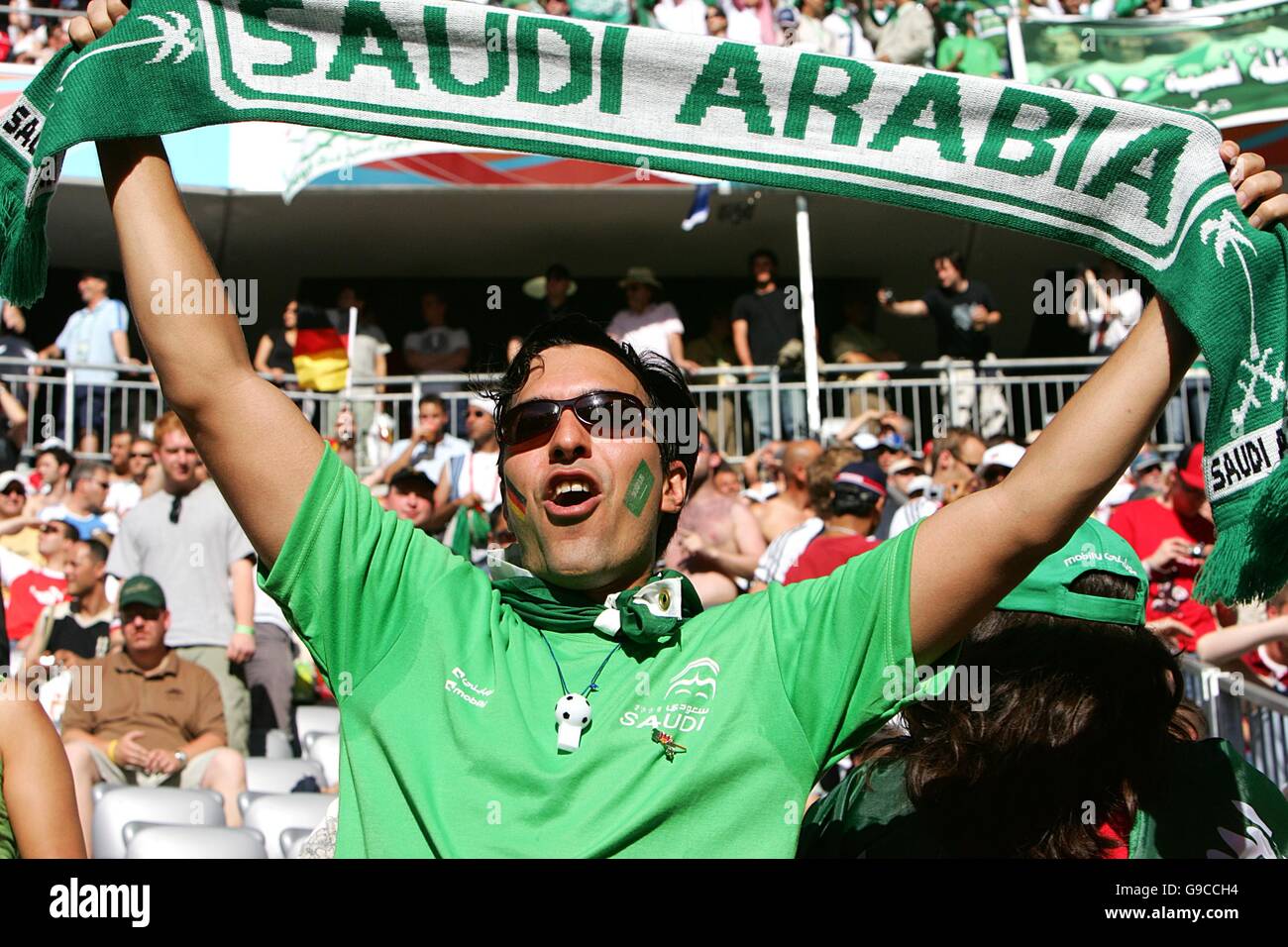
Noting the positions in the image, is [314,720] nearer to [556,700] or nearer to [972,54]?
[556,700]

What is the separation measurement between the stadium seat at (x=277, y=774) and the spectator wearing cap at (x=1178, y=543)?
146 inches

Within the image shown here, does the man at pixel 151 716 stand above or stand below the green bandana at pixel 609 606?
below

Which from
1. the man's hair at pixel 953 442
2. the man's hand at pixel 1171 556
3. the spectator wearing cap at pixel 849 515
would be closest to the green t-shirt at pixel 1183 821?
the spectator wearing cap at pixel 849 515

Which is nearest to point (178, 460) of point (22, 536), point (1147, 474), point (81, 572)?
point (81, 572)

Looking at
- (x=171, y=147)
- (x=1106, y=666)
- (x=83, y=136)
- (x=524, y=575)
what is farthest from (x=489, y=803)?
(x=171, y=147)

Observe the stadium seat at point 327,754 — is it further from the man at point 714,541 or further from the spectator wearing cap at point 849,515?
the spectator wearing cap at point 849,515

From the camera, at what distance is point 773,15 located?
13547 mm

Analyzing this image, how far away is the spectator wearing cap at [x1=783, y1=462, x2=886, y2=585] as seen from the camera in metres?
5.69

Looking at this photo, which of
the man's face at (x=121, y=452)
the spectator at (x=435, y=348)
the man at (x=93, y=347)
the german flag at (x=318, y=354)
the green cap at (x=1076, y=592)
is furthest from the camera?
the spectator at (x=435, y=348)

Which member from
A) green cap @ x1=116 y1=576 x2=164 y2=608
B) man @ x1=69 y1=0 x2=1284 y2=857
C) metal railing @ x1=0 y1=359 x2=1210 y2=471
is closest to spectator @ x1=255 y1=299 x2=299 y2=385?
metal railing @ x1=0 y1=359 x2=1210 y2=471

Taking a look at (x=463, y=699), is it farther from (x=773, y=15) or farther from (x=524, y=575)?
(x=773, y=15)

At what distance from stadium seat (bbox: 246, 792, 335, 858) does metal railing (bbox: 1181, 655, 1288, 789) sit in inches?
132

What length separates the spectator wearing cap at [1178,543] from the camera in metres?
6.00

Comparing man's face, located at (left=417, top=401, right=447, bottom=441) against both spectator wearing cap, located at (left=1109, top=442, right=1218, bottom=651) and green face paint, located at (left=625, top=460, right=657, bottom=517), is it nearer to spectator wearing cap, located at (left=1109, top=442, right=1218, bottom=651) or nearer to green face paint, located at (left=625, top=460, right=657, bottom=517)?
spectator wearing cap, located at (left=1109, top=442, right=1218, bottom=651)
